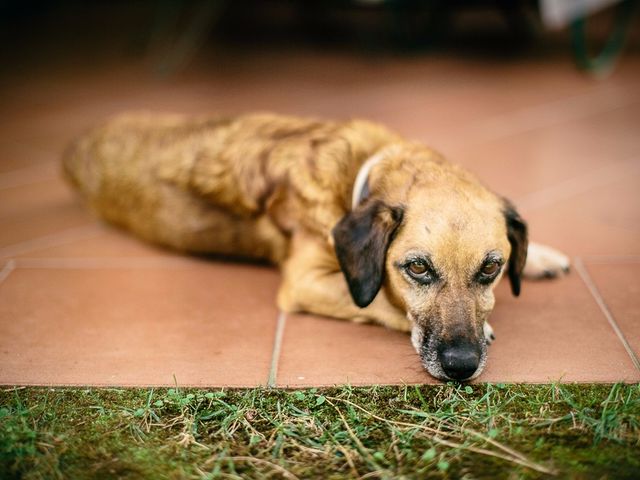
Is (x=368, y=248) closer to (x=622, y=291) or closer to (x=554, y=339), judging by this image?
(x=554, y=339)

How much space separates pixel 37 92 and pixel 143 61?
1386mm

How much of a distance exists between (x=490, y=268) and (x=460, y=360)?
0.36m

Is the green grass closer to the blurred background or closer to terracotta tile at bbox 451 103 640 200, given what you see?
the blurred background

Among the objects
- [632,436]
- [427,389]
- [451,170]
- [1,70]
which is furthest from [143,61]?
[632,436]

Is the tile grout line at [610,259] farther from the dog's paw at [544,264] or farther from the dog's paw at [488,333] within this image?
the dog's paw at [488,333]

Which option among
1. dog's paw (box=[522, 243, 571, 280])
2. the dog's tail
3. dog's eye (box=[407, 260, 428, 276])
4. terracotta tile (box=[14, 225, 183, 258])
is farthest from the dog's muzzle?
the dog's tail

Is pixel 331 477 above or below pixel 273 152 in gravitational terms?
below

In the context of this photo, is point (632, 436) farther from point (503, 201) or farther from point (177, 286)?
point (177, 286)

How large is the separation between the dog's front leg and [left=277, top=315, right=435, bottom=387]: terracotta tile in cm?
5

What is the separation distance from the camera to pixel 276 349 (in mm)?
2814

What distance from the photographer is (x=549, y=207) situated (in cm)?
413

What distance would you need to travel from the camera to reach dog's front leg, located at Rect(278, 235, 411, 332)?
114 inches

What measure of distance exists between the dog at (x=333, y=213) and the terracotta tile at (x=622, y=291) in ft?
0.59

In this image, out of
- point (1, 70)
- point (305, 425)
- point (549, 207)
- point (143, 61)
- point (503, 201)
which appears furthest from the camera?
point (143, 61)
